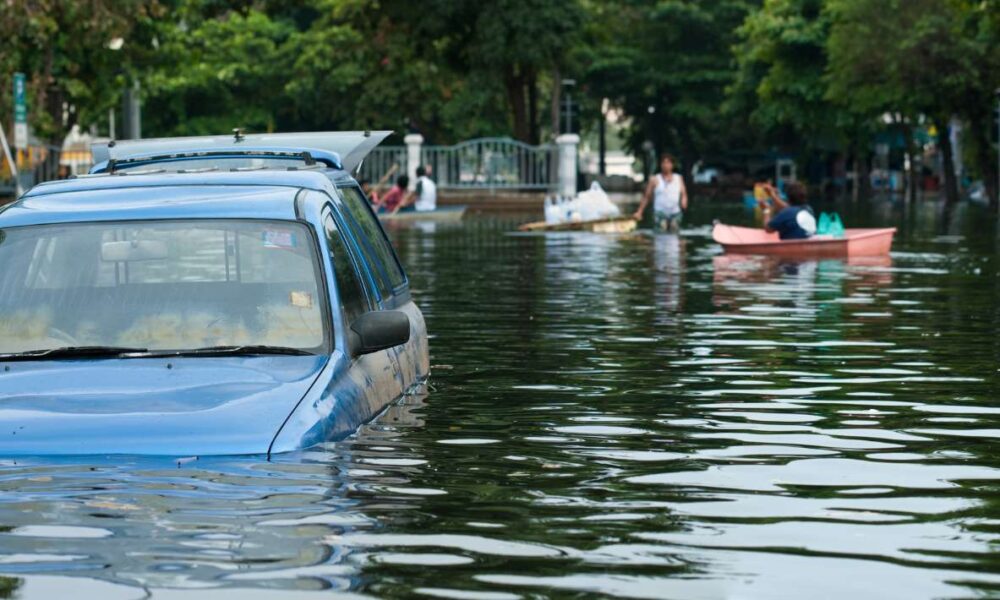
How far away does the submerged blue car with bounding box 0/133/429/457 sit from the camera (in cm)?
718

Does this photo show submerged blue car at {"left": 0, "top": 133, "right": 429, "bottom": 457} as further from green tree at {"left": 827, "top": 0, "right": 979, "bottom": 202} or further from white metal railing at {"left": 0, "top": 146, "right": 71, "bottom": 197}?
green tree at {"left": 827, "top": 0, "right": 979, "bottom": 202}

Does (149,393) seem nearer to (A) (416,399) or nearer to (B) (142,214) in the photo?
(B) (142,214)

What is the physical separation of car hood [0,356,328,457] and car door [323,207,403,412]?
1.72 feet

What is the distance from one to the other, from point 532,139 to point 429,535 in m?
64.8

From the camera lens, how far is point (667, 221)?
37.1m

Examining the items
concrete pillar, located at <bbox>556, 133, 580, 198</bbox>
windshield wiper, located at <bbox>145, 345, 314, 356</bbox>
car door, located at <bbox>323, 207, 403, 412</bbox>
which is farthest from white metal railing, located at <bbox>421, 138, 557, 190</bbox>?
windshield wiper, located at <bbox>145, 345, 314, 356</bbox>

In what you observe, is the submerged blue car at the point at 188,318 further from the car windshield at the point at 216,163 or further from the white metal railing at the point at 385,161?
the white metal railing at the point at 385,161

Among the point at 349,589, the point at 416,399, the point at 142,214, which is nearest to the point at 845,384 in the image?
the point at 416,399

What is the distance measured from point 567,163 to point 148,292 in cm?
5569

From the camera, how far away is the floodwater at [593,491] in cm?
590

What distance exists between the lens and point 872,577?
599 cm

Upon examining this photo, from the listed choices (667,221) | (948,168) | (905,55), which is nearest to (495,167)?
(905,55)

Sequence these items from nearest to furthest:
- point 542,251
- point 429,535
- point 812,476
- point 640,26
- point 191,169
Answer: point 429,535 → point 812,476 → point 191,169 → point 542,251 → point 640,26

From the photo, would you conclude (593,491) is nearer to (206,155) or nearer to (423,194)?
(206,155)
